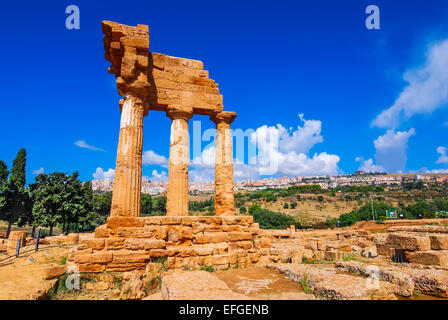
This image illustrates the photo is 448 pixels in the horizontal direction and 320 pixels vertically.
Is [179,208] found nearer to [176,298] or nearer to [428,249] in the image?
[176,298]

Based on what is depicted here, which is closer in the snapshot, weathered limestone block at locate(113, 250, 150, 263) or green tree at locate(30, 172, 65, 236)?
weathered limestone block at locate(113, 250, 150, 263)

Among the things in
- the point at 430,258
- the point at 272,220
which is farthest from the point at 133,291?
the point at 272,220

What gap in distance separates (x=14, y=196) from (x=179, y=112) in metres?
29.2

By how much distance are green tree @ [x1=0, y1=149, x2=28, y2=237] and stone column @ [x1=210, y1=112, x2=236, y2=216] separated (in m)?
28.7

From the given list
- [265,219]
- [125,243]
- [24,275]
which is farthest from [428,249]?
[265,219]

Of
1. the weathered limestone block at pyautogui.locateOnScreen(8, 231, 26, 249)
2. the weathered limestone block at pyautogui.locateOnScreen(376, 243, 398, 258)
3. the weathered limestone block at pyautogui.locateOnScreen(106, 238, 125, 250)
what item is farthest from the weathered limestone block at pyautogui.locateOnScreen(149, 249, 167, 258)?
the weathered limestone block at pyautogui.locateOnScreen(8, 231, 26, 249)

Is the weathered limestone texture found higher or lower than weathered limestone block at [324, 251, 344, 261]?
higher

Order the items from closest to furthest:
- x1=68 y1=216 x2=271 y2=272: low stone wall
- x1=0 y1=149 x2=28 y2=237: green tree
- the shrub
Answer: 1. x1=68 y1=216 x2=271 y2=272: low stone wall
2. x1=0 y1=149 x2=28 y2=237: green tree
3. the shrub

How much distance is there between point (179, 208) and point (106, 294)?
472 centimetres

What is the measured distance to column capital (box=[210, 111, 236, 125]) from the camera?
12.6 meters

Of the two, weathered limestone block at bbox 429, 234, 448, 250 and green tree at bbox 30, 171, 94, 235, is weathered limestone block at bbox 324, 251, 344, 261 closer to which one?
weathered limestone block at bbox 429, 234, 448, 250

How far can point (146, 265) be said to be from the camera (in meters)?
7.54

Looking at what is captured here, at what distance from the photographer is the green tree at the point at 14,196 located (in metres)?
29.2
